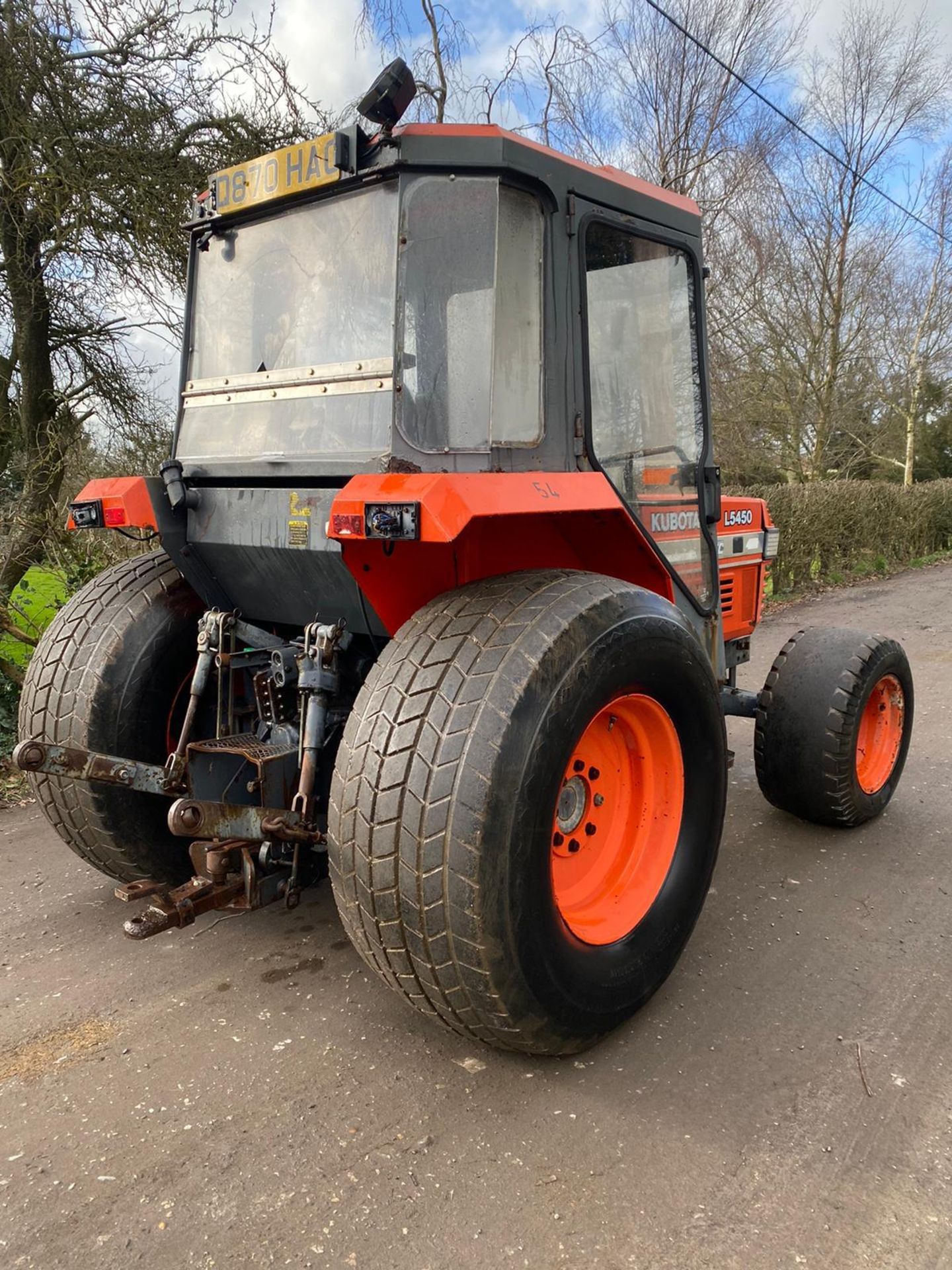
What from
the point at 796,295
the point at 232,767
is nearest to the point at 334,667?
the point at 232,767

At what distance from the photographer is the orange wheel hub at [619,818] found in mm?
2750

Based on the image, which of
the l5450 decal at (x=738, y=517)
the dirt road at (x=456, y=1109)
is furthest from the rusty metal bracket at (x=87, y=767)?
the l5450 decal at (x=738, y=517)

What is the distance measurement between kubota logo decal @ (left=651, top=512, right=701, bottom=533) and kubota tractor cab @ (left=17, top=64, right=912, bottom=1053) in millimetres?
16

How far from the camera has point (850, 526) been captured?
42.7 feet

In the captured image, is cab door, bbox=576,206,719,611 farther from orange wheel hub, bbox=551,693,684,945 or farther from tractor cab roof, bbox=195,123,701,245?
orange wheel hub, bbox=551,693,684,945

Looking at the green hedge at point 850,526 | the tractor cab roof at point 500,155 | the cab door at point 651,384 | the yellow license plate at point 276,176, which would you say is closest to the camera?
the tractor cab roof at point 500,155

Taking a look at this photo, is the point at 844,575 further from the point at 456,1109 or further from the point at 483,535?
the point at 456,1109

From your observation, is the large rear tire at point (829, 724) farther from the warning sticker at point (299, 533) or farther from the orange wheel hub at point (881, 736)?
the warning sticker at point (299, 533)

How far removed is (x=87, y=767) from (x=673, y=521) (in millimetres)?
2204

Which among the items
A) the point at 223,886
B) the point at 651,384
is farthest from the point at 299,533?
the point at 651,384

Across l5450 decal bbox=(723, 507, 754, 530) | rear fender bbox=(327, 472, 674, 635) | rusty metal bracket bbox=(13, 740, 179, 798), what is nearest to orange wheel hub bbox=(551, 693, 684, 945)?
rear fender bbox=(327, 472, 674, 635)

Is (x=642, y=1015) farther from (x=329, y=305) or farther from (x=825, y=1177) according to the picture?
(x=329, y=305)

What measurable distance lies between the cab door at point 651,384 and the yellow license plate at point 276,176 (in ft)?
2.63

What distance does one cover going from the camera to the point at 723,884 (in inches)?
146
